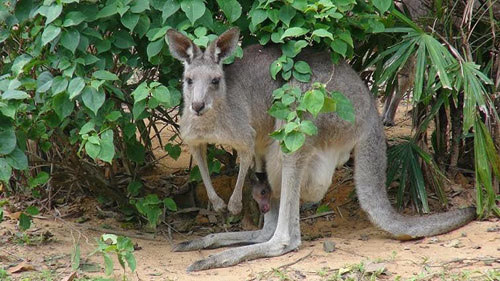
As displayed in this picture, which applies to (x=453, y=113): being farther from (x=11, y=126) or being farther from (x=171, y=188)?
(x=11, y=126)

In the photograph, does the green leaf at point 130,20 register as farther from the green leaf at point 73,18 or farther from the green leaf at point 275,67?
the green leaf at point 275,67

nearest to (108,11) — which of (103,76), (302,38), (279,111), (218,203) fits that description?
(103,76)

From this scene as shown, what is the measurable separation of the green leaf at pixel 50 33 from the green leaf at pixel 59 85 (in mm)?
254

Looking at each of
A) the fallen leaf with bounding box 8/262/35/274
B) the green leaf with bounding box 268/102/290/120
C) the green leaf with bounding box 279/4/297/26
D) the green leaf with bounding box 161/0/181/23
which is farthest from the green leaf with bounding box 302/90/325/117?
the fallen leaf with bounding box 8/262/35/274

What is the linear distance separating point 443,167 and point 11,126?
327cm

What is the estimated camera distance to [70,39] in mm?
4574

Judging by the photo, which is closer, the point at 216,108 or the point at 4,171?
the point at 4,171

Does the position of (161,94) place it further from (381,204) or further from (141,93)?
(381,204)

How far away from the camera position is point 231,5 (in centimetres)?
476

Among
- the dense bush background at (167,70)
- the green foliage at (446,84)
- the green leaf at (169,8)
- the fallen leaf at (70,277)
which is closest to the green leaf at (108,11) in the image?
the dense bush background at (167,70)

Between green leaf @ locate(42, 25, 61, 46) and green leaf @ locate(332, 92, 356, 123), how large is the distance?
66.5 inches

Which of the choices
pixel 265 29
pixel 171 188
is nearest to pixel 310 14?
pixel 265 29

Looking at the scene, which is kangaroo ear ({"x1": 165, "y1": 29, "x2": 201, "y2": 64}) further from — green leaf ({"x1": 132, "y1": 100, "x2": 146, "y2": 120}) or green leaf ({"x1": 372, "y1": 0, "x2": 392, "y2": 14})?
green leaf ({"x1": 372, "y1": 0, "x2": 392, "y2": 14})

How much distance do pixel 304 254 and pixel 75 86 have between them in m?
1.82
